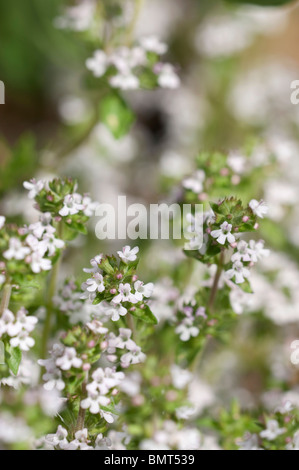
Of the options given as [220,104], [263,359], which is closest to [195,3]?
[220,104]

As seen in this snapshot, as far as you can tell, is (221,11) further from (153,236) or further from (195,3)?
(153,236)

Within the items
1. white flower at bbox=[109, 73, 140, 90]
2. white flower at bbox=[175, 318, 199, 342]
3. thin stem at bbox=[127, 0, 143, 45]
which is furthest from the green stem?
thin stem at bbox=[127, 0, 143, 45]

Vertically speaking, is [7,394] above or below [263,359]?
below

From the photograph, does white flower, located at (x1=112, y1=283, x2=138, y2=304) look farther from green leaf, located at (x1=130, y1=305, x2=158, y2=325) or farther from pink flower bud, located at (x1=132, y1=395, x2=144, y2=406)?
pink flower bud, located at (x1=132, y1=395, x2=144, y2=406)

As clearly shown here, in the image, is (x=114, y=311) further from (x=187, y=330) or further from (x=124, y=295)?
(x=187, y=330)

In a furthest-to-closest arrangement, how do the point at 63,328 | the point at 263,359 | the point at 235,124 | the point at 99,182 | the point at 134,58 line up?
the point at 235,124 → the point at 99,182 → the point at 263,359 → the point at 134,58 → the point at 63,328

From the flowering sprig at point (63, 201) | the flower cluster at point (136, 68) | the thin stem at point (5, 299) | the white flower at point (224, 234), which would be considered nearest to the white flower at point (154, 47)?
the flower cluster at point (136, 68)

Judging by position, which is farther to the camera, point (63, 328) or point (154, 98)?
point (154, 98)
